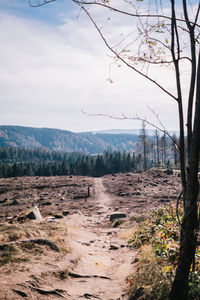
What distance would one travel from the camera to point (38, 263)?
586cm

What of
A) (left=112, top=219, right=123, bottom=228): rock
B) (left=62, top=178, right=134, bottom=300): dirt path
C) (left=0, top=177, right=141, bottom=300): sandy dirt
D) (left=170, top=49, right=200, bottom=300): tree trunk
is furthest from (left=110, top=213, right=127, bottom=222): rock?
(left=170, top=49, right=200, bottom=300): tree trunk

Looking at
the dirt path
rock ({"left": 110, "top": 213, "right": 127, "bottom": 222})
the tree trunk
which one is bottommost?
rock ({"left": 110, "top": 213, "right": 127, "bottom": 222})

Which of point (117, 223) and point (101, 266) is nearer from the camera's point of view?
point (101, 266)

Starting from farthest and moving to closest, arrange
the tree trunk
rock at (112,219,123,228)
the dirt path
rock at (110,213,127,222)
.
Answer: rock at (110,213,127,222), rock at (112,219,123,228), the dirt path, the tree trunk

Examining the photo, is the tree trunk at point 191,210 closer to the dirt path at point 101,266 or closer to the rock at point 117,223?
the dirt path at point 101,266

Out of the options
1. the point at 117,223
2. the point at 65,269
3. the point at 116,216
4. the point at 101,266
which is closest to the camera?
the point at 65,269

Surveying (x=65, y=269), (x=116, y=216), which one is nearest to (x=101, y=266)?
(x=65, y=269)

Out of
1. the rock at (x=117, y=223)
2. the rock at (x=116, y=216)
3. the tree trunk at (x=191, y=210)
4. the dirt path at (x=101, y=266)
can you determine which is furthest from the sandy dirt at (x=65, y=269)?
the rock at (x=116, y=216)

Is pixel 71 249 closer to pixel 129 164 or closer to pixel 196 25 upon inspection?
pixel 196 25

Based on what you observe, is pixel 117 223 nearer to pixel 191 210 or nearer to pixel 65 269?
pixel 65 269

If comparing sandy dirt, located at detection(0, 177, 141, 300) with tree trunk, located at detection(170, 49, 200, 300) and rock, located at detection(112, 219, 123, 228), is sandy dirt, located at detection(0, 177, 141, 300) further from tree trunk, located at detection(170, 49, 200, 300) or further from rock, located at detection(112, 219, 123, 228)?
rock, located at detection(112, 219, 123, 228)

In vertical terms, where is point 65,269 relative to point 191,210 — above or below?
below

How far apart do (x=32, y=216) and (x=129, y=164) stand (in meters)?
67.3

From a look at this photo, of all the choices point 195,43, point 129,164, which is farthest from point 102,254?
point 129,164
